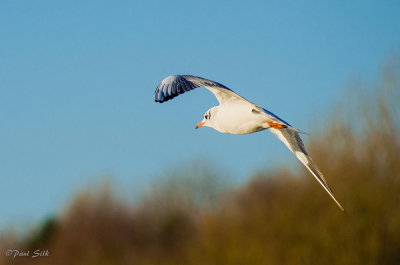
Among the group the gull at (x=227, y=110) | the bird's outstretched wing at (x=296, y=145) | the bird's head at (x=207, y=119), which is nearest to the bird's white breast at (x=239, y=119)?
the gull at (x=227, y=110)

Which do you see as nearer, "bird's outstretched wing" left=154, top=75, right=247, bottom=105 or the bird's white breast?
"bird's outstretched wing" left=154, top=75, right=247, bottom=105

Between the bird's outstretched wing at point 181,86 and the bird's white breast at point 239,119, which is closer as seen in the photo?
the bird's outstretched wing at point 181,86

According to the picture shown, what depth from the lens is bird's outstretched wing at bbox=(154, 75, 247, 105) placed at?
5.95 meters

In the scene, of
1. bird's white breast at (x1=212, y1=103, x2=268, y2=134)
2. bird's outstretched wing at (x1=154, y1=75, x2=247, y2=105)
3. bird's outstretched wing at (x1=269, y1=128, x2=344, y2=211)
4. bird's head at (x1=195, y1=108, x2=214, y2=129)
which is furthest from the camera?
bird's outstretched wing at (x1=269, y1=128, x2=344, y2=211)

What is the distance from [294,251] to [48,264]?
27.3 feet

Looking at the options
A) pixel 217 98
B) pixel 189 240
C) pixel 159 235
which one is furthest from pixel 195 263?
pixel 217 98

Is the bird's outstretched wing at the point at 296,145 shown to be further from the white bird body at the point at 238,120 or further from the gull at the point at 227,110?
the white bird body at the point at 238,120

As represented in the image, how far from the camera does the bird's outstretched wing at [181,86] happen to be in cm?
595

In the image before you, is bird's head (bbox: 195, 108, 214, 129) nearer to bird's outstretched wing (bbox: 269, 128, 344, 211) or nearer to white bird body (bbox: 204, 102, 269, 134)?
white bird body (bbox: 204, 102, 269, 134)

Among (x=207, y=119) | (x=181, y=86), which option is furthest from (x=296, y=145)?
(x=181, y=86)

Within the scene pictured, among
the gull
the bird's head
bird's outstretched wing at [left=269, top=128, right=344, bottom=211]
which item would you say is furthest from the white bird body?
bird's outstretched wing at [left=269, top=128, right=344, bottom=211]

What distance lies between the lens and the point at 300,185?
12109 millimetres

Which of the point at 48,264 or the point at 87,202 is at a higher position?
the point at 87,202

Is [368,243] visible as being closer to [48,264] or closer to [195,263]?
[195,263]
